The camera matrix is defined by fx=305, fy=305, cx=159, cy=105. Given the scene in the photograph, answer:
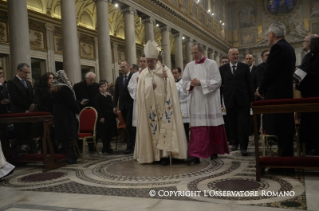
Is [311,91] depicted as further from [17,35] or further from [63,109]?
[17,35]

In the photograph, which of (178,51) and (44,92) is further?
(178,51)

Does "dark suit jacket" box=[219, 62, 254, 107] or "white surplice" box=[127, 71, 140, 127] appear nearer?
"dark suit jacket" box=[219, 62, 254, 107]

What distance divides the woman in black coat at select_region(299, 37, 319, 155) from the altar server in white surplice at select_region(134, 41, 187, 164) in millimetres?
1699

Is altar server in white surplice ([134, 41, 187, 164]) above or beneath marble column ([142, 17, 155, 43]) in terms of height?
beneath

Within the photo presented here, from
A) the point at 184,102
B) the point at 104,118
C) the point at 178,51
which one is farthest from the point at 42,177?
the point at 178,51

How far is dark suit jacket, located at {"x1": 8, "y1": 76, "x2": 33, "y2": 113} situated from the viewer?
5242 millimetres

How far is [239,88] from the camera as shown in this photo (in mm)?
5176

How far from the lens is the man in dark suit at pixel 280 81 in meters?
3.64

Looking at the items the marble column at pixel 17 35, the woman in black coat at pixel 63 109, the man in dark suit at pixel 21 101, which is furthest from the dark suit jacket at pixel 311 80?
the marble column at pixel 17 35

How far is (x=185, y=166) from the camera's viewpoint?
4.38m

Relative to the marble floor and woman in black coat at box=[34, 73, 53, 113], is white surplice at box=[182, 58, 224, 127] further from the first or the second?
woman in black coat at box=[34, 73, 53, 113]

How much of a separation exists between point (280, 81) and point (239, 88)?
148cm

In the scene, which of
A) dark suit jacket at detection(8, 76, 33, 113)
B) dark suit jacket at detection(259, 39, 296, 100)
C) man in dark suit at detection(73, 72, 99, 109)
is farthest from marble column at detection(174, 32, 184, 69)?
dark suit jacket at detection(259, 39, 296, 100)

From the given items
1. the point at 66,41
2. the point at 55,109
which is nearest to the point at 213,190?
the point at 55,109
